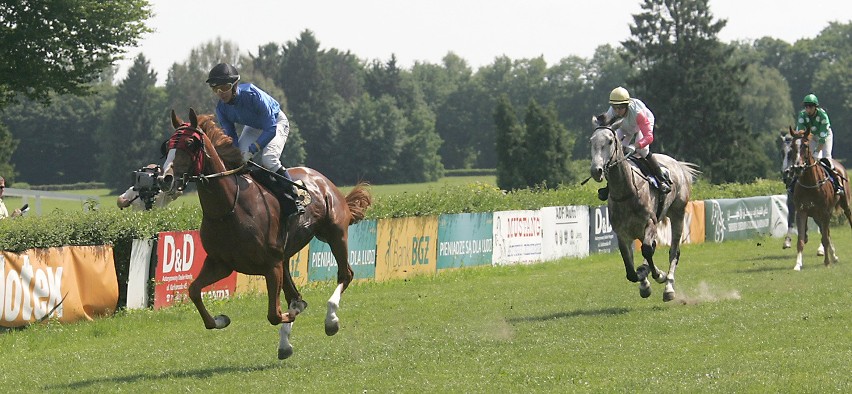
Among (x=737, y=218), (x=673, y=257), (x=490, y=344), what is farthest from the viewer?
(x=737, y=218)

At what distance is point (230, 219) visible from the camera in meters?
9.78

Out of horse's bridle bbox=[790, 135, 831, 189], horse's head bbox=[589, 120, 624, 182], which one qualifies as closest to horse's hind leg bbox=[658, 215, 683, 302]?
horse's head bbox=[589, 120, 624, 182]

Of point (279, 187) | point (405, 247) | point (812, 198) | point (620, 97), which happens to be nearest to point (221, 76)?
point (279, 187)

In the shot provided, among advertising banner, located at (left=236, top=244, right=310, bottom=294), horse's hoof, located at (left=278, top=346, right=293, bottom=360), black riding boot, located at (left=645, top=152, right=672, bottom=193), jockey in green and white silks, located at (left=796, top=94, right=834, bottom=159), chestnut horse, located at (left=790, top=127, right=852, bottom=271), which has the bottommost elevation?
advertising banner, located at (left=236, top=244, right=310, bottom=294)

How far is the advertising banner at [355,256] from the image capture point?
1939 centimetres

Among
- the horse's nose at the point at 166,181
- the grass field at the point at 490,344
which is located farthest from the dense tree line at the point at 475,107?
the horse's nose at the point at 166,181

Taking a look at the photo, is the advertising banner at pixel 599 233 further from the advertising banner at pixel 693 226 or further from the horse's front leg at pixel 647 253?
the horse's front leg at pixel 647 253

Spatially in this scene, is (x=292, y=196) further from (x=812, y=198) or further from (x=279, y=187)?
(x=812, y=198)

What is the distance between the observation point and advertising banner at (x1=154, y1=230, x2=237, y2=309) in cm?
1641

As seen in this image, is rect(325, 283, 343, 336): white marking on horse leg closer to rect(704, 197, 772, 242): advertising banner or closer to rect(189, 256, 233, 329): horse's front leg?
rect(189, 256, 233, 329): horse's front leg

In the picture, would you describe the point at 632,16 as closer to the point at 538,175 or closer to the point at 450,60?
the point at 538,175

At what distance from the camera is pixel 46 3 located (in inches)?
1425

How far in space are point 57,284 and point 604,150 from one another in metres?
7.71

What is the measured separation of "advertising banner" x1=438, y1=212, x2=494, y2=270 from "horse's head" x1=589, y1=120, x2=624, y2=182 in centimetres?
932
